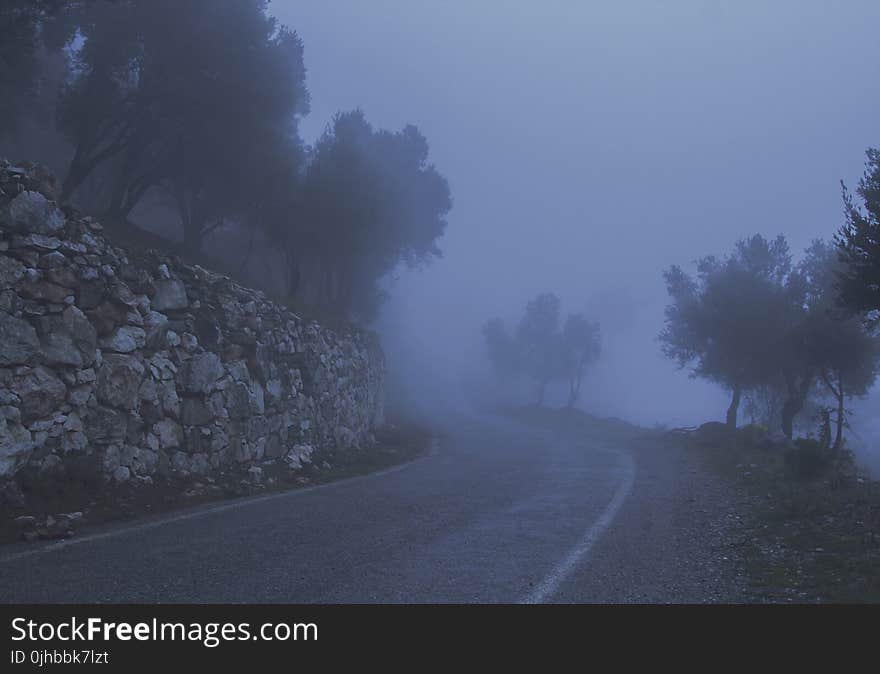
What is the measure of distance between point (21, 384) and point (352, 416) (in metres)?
13.1

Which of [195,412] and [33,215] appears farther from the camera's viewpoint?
[195,412]

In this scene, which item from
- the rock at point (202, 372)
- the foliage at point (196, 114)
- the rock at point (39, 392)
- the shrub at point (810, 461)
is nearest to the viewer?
the rock at point (39, 392)

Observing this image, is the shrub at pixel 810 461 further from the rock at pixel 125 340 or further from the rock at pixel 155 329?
the rock at pixel 125 340

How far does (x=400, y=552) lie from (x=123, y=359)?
616 centimetres

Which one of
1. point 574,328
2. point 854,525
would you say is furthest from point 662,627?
point 574,328

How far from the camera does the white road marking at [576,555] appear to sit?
5.75 metres

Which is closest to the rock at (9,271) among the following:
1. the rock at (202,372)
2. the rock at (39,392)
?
the rock at (39,392)

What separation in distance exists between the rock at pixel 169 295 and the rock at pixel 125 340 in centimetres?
80

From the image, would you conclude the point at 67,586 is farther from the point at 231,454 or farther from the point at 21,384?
the point at 231,454

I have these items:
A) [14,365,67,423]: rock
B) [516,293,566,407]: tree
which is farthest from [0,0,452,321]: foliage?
[516,293,566,407]: tree

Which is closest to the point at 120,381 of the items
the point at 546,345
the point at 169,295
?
the point at 169,295

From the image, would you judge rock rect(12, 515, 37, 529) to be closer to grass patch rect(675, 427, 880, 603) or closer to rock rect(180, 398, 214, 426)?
rock rect(180, 398, 214, 426)

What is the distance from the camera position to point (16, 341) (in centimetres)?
884

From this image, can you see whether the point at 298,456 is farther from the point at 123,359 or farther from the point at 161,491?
the point at 123,359
